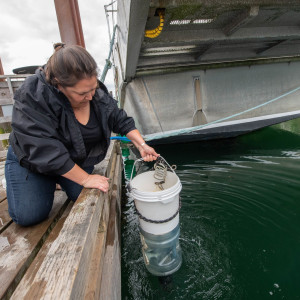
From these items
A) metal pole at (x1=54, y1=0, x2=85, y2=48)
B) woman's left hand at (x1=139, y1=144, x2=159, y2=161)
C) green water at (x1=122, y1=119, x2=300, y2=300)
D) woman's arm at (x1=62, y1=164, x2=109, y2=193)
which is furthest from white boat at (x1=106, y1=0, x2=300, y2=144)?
woman's arm at (x1=62, y1=164, x2=109, y2=193)

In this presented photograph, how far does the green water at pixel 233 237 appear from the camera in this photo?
2.05 meters

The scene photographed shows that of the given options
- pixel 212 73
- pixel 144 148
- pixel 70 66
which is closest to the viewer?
pixel 70 66

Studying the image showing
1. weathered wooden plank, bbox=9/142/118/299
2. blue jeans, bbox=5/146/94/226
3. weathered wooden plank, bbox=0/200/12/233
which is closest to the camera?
weathered wooden plank, bbox=9/142/118/299

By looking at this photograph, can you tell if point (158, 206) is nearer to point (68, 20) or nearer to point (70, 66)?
point (70, 66)

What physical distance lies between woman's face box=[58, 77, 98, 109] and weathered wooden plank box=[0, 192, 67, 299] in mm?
1200

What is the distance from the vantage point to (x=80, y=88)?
1.49 meters

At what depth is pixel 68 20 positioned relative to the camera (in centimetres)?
520

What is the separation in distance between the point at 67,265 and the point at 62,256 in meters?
0.08

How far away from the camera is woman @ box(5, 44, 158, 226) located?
143cm

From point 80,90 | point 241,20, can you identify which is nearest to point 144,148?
point 80,90

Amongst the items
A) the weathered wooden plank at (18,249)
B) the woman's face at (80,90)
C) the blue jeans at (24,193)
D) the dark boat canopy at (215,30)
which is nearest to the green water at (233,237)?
the weathered wooden plank at (18,249)

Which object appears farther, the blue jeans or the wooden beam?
the wooden beam

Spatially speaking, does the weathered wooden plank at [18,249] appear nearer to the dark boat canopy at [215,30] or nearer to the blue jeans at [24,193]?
the blue jeans at [24,193]

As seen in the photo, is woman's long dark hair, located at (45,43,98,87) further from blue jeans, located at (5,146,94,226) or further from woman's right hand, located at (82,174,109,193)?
blue jeans, located at (5,146,94,226)
